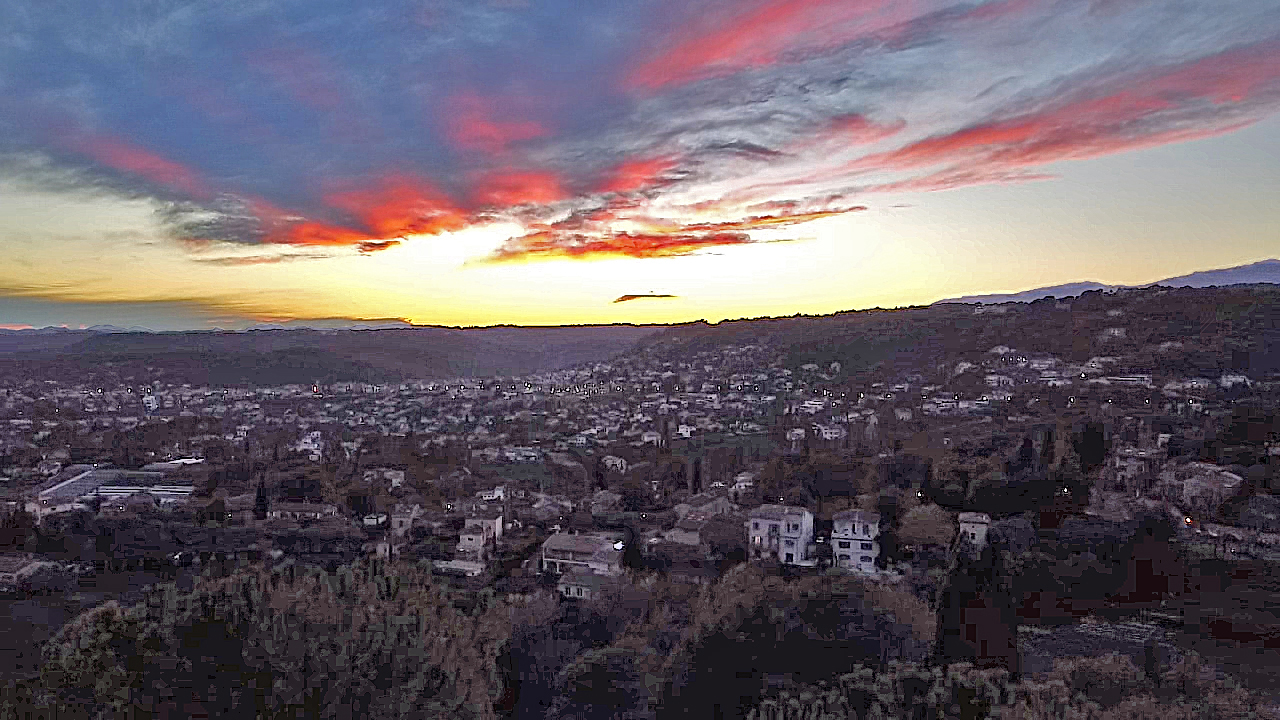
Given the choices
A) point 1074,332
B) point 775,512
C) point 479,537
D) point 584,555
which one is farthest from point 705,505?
point 1074,332

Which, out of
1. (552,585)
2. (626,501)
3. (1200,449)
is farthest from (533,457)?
(1200,449)

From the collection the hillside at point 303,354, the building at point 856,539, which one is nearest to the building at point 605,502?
the building at point 856,539

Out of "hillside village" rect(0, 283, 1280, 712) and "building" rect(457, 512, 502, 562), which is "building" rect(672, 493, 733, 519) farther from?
"building" rect(457, 512, 502, 562)

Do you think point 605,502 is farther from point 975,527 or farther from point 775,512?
point 975,527

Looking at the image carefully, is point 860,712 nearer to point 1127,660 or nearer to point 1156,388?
point 1127,660

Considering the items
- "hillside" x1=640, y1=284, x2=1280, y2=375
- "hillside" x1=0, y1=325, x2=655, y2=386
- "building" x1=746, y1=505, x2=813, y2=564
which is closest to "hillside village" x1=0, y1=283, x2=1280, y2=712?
"building" x1=746, y1=505, x2=813, y2=564

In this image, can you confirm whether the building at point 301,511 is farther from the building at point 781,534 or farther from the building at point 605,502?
the building at point 781,534
